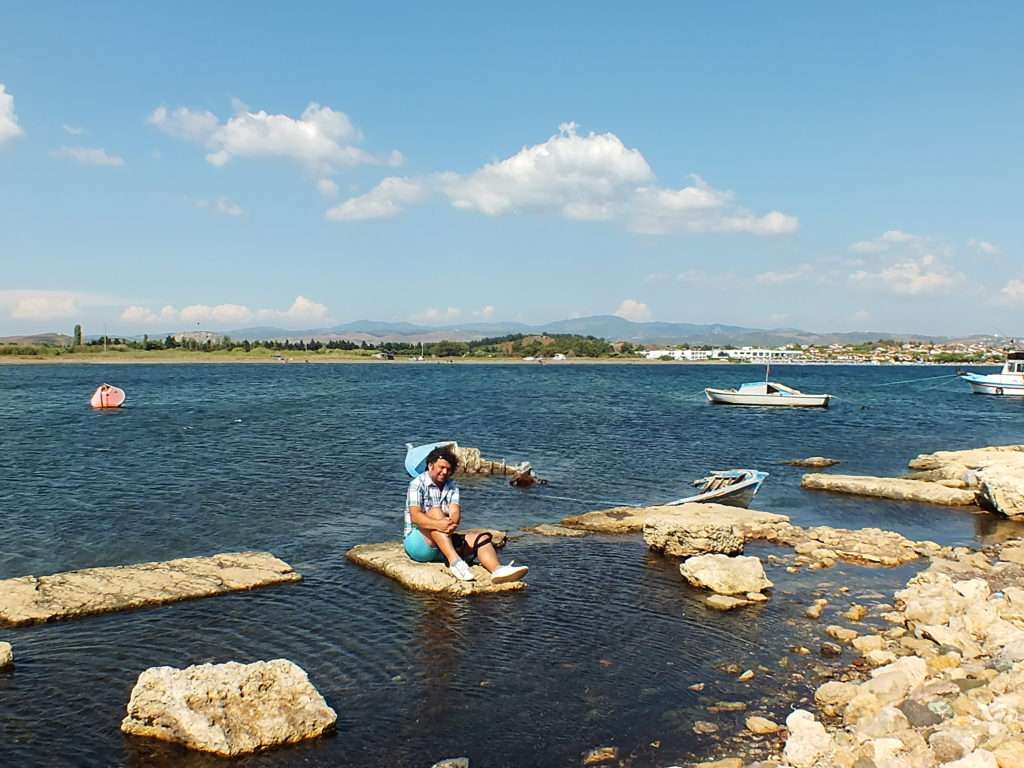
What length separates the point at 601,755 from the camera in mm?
9500

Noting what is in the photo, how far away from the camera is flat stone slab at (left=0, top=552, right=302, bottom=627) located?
45.8 feet

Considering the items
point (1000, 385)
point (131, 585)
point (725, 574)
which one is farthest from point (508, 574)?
point (1000, 385)

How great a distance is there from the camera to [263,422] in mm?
53531

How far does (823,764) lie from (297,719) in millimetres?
6148

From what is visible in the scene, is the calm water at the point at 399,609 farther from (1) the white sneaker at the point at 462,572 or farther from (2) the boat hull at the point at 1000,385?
(2) the boat hull at the point at 1000,385

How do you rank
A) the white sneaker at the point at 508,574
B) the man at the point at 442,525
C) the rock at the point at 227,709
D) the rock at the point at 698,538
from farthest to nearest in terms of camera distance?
1. the rock at the point at 698,538
2. the white sneaker at the point at 508,574
3. the man at the point at 442,525
4. the rock at the point at 227,709

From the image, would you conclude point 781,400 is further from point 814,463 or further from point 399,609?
point 399,609

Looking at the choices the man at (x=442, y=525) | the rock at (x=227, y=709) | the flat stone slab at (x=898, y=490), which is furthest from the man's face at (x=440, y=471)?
the flat stone slab at (x=898, y=490)

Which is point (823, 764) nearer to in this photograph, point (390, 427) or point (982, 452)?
point (982, 452)

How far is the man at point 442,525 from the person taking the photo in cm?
1518

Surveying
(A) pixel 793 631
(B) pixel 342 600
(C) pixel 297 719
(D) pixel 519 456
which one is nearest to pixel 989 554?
(A) pixel 793 631

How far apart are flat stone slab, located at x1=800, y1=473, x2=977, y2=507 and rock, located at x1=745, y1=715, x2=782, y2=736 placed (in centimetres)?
1870

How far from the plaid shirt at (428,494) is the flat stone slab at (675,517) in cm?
685

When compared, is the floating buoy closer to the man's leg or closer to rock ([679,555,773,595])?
the man's leg
